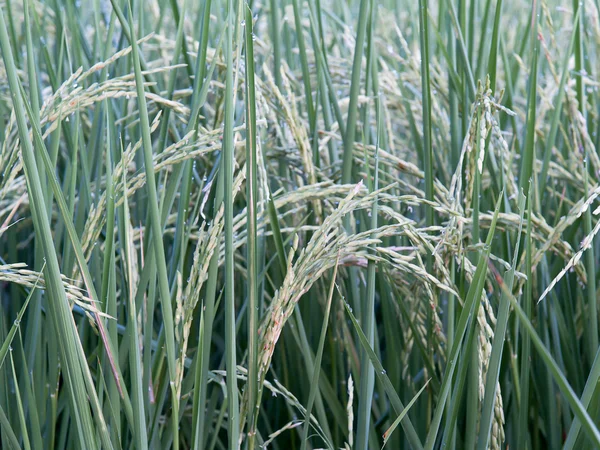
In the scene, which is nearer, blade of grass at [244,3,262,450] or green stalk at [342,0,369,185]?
blade of grass at [244,3,262,450]

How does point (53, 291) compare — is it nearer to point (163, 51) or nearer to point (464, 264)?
point (464, 264)

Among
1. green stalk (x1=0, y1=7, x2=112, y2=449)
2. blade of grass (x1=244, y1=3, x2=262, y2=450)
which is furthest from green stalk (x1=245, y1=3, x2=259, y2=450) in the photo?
green stalk (x1=0, y1=7, x2=112, y2=449)

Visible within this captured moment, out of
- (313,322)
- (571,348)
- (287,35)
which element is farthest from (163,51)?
(571,348)

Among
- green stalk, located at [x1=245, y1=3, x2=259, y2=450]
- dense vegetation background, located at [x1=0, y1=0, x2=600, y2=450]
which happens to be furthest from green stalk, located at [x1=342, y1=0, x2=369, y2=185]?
green stalk, located at [x1=245, y1=3, x2=259, y2=450]

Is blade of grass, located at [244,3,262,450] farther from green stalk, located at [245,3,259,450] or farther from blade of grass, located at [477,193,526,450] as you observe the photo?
blade of grass, located at [477,193,526,450]

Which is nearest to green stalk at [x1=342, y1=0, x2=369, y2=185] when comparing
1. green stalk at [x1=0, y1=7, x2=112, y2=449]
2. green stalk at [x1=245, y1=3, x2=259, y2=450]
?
green stalk at [x1=245, y1=3, x2=259, y2=450]

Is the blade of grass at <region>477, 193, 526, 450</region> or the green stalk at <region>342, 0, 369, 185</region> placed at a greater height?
the green stalk at <region>342, 0, 369, 185</region>

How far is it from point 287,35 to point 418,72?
544mm

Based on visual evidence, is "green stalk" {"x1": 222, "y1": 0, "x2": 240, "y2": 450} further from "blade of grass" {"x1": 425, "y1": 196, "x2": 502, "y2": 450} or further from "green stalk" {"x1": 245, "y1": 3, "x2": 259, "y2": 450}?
"blade of grass" {"x1": 425, "y1": 196, "x2": 502, "y2": 450}

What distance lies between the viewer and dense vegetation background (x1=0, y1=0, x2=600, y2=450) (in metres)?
0.57

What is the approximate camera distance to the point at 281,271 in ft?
2.76

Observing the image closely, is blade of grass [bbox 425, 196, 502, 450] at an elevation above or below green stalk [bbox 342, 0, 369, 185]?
below

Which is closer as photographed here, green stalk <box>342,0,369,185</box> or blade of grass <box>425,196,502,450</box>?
blade of grass <box>425,196,502,450</box>

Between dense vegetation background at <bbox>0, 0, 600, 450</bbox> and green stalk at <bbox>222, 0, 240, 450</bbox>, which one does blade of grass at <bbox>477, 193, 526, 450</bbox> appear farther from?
green stalk at <bbox>222, 0, 240, 450</bbox>
